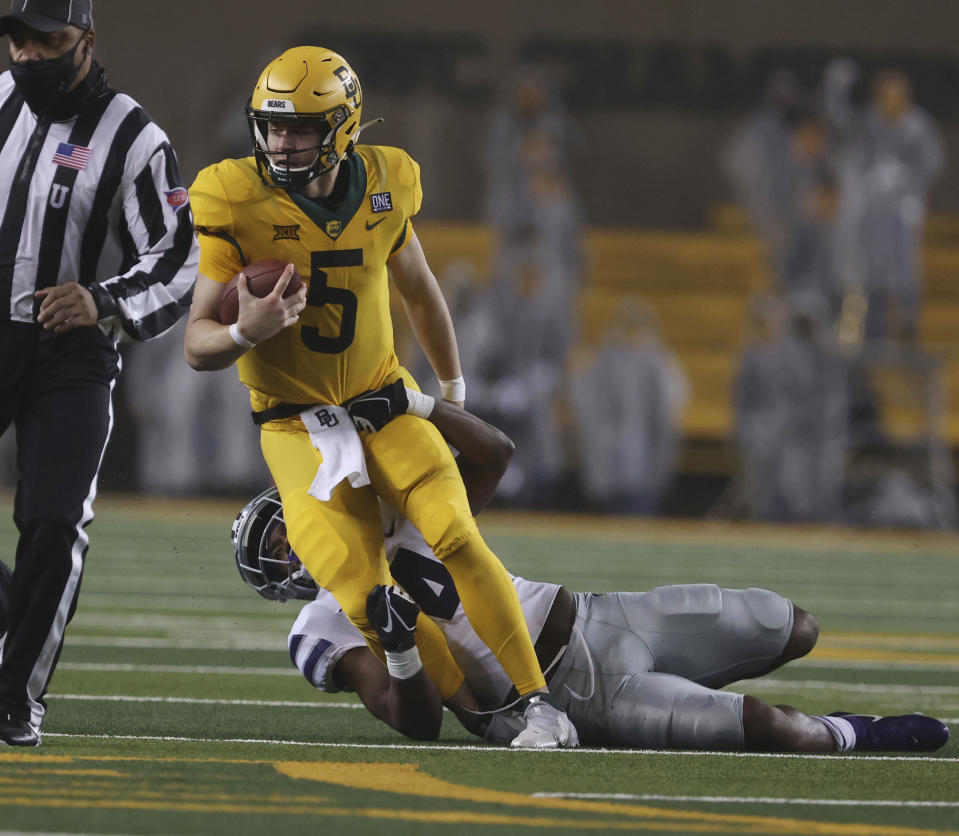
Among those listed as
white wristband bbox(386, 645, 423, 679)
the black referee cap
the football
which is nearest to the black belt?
the football

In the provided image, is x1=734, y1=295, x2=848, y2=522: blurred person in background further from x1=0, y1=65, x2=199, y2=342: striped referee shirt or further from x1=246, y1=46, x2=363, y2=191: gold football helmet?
x1=0, y1=65, x2=199, y2=342: striped referee shirt

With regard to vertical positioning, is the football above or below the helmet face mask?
above

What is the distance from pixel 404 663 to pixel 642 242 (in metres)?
15.2

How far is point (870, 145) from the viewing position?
1515 centimetres

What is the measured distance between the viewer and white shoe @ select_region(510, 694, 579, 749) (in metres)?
4.30

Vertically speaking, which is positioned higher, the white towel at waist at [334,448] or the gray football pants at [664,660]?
the white towel at waist at [334,448]

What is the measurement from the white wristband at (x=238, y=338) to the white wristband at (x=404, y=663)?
2.43 feet

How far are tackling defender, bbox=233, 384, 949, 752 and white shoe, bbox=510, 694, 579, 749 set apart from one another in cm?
10

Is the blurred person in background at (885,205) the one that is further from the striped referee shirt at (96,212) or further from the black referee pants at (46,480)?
the black referee pants at (46,480)

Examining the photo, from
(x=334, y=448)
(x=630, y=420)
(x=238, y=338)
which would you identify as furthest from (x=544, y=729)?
(x=630, y=420)

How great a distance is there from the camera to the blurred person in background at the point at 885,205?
15078 mm

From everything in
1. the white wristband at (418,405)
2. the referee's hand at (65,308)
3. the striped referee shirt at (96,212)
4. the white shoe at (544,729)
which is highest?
the striped referee shirt at (96,212)

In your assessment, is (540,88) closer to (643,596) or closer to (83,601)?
(83,601)

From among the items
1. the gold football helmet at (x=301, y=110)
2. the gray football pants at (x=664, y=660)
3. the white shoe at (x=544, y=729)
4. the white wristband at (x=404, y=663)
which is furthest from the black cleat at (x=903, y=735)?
the gold football helmet at (x=301, y=110)
